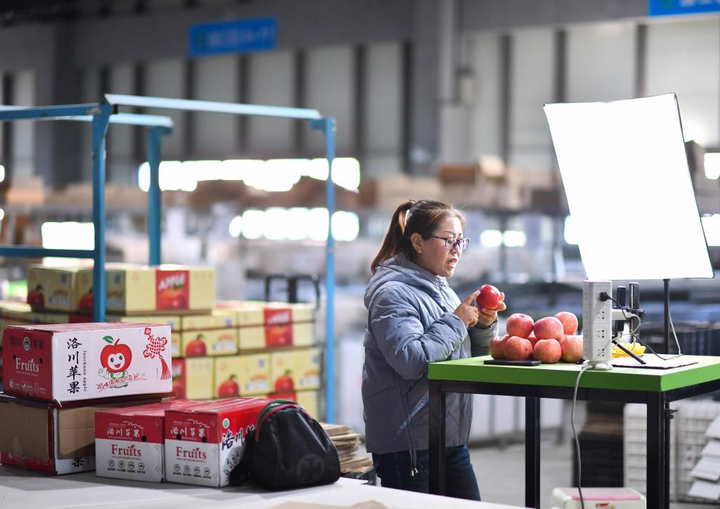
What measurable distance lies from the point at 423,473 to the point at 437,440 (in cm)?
22

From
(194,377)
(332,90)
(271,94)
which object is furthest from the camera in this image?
(271,94)

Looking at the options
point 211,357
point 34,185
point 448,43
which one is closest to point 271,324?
point 211,357

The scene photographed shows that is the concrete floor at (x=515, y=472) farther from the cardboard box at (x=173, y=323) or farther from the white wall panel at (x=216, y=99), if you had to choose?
the white wall panel at (x=216, y=99)

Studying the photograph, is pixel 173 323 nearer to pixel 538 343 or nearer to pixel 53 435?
pixel 53 435

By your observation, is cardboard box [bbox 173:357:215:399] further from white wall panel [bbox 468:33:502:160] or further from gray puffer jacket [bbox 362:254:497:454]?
white wall panel [bbox 468:33:502:160]

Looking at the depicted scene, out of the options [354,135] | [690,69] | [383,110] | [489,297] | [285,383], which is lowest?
[285,383]

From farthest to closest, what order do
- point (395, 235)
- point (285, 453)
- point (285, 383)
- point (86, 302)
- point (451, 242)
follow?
point (285, 383)
point (86, 302)
point (395, 235)
point (451, 242)
point (285, 453)

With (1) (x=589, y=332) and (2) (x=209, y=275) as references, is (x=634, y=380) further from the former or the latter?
(2) (x=209, y=275)

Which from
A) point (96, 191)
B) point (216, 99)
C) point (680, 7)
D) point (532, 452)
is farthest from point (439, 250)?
point (216, 99)

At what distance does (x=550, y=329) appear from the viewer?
10.7 feet

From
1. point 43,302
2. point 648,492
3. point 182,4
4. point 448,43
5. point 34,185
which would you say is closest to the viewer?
point 648,492

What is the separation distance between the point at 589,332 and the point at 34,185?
449 inches

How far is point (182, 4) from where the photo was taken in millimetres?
20203

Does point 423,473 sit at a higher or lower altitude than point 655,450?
lower
